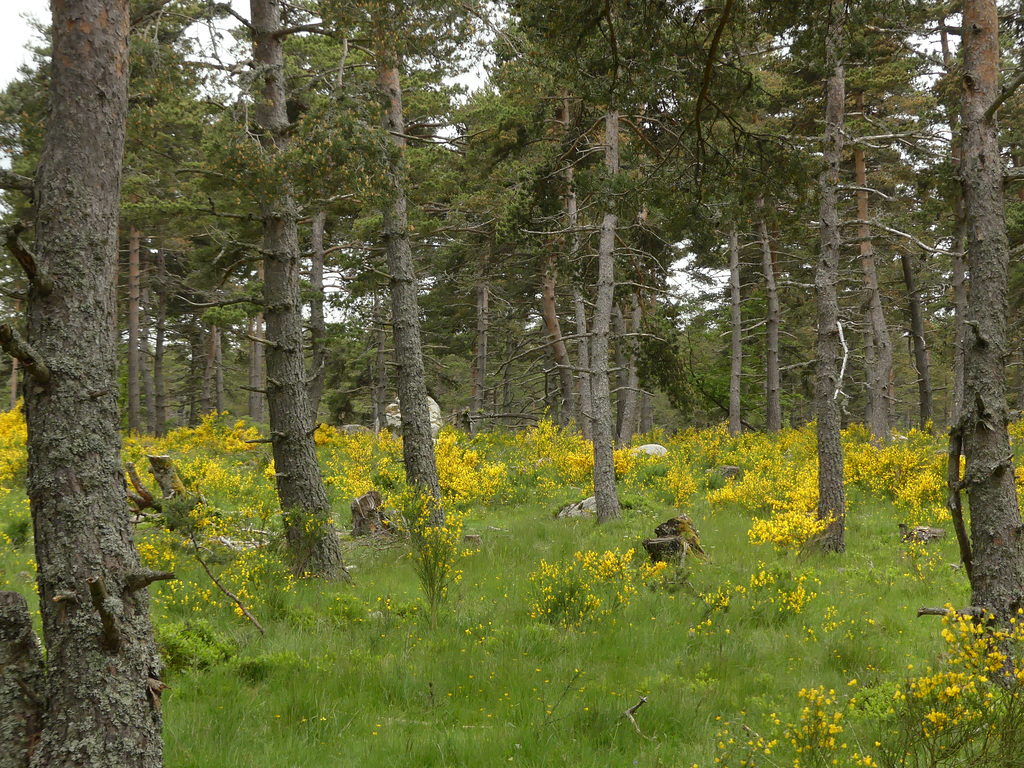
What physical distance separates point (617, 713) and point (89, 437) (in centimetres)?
334

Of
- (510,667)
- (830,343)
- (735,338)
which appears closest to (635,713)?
(510,667)

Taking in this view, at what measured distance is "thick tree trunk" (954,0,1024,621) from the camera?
13.0 ft

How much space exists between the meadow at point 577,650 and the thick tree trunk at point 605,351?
566 millimetres

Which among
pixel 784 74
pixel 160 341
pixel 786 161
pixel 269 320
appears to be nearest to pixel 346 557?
pixel 269 320

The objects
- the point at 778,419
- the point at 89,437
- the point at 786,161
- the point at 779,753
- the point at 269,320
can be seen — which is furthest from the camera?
the point at 778,419

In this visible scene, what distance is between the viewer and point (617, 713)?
3.75 meters

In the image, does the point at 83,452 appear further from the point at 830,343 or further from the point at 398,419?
the point at 398,419

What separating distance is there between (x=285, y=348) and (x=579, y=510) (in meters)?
6.10

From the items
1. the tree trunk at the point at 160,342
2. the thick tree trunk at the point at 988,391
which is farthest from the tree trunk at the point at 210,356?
the thick tree trunk at the point at 988,391

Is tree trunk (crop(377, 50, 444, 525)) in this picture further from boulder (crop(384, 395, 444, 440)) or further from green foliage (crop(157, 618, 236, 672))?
boulder (crop(384, 395, 444, 440))

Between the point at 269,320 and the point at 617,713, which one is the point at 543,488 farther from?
the point at 617,713

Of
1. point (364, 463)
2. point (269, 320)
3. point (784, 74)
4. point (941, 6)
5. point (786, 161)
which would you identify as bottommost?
point (364, 463)

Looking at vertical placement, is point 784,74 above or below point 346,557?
above

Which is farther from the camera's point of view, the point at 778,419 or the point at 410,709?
the point at 778,419
